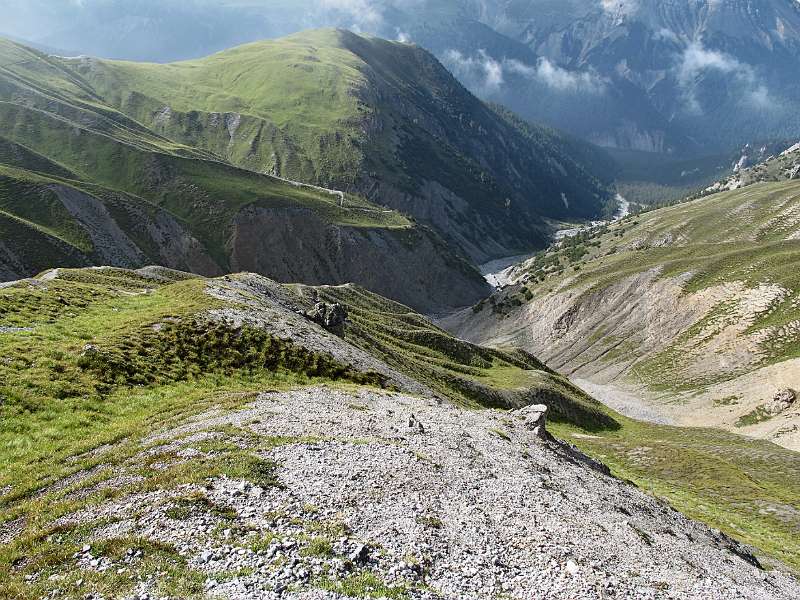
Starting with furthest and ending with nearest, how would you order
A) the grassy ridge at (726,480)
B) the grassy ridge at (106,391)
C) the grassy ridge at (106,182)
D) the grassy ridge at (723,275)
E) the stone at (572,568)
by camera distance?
the grassy ridge at (106,182) < the grassy ridge at (723,275) < the grassy ridge at (726,480) < the stone at (572,568) < the grassy ridge at (106,391)

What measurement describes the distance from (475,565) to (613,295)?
16223 centimetres

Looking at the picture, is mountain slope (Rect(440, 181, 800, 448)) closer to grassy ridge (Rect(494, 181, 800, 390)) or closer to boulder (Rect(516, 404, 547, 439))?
grassy ridge (Rect(494, 181, 800, 390))

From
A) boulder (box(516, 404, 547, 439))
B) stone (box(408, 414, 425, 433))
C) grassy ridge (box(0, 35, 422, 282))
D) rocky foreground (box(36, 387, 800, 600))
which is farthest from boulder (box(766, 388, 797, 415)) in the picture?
grassy ridge (box(0, 35, 422, 282))

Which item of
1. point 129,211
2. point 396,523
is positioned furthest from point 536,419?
point 129,211

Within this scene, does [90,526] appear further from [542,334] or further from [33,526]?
[542,334]

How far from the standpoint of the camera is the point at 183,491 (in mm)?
18828

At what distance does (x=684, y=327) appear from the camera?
144m

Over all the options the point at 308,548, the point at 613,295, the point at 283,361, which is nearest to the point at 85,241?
the point at 283,361

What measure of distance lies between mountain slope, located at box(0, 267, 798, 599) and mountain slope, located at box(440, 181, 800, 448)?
70195 mm

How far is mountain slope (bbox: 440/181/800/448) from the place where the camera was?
360 feet

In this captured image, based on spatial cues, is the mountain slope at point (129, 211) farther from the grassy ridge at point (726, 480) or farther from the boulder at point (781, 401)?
the boulder at point (781, 401)

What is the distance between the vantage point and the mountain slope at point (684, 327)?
360ft

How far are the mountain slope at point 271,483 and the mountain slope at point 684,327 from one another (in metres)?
70.2

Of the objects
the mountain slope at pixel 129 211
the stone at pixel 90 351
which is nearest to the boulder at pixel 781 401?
the stone at pixel 90 351
